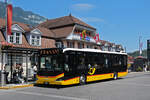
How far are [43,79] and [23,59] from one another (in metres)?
14.0

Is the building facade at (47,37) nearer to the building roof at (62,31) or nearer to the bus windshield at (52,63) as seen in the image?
the building roof at (62,31)

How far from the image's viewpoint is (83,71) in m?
16.2

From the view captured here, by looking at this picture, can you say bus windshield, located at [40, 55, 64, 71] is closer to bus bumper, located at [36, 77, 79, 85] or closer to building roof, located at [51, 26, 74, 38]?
bus bumper, located at [36, 77, 79, 85]

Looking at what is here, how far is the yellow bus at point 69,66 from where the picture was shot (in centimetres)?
1429

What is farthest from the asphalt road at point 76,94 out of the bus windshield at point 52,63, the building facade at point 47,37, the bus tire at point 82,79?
the building facade at point 47,37

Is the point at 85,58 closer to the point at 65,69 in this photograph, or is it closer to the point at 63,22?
the point at 65,69

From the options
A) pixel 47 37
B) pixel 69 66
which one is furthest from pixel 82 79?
pixel 47 37

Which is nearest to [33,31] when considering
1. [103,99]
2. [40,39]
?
[40,39]

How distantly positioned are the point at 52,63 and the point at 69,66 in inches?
48.3

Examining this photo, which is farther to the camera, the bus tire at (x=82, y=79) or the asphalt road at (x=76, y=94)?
the bus tire at (x=82, y=79)

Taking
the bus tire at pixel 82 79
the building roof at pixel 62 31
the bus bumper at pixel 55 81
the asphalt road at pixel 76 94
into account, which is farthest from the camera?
the building roof at pixel 62 31

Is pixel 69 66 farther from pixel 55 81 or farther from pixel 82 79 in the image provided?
pixel 82 79

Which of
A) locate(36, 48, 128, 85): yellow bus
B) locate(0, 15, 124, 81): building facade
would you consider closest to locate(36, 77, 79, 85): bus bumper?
locate(36, 48, 128, 85): yellow bus

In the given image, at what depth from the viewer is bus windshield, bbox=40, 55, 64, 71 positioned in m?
14.3
